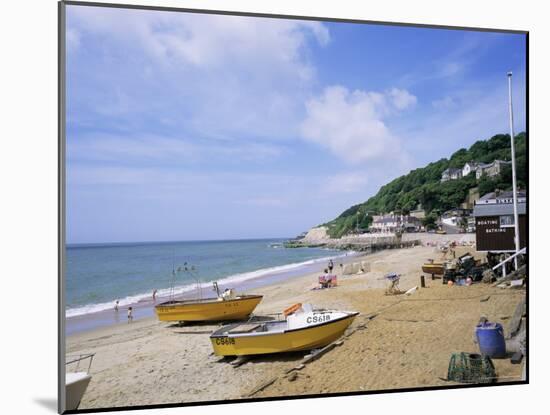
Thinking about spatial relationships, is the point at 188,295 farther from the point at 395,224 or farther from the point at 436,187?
the point at 436,187

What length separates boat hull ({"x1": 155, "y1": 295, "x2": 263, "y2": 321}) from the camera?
4.62 meters

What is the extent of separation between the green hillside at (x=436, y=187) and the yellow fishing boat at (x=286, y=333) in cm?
76

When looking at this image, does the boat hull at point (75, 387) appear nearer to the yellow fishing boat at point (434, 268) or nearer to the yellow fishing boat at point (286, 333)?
the yellow fishing boat at point (286, 333)

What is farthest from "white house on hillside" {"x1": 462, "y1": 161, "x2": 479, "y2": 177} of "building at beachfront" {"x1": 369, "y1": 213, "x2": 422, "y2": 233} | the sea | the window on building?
the sea

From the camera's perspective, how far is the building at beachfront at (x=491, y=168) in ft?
17.0

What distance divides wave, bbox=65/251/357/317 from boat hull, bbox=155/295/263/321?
0.13 meters

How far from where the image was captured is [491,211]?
5172mm

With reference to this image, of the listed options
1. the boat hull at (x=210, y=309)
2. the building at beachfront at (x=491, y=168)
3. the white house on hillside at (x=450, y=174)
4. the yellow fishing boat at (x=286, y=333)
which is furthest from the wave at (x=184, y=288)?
the building at beachfront at (x=491, y=168)

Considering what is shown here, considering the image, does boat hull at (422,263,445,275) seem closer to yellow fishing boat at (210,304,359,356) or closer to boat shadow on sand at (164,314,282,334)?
yellow fishing boat at (210,304,359,356)

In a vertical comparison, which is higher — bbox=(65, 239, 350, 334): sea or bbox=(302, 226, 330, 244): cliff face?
bbox=(302, 226, 330, 244): cliff face

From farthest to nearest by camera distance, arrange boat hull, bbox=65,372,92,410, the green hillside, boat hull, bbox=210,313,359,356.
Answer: the green hillside
boat hull, bbox=210,313,359,356
boat hull, bbox=65,372,92,410

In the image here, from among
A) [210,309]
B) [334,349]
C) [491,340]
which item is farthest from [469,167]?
[210,309]

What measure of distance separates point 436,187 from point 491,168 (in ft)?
1.91

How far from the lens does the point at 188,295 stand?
460cm
